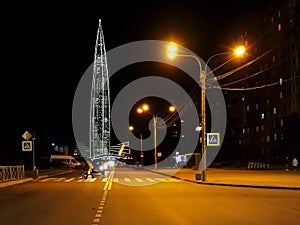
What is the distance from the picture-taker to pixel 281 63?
74625 mm

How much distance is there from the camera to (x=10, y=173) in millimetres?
35562

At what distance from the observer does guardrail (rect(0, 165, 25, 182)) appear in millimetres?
33531

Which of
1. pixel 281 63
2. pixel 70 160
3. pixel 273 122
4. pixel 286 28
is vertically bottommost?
pixel 70 160

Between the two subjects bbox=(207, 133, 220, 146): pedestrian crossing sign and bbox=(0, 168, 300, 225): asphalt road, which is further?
bbox=(207, 133, 220, 146): pedestrian crossing sign

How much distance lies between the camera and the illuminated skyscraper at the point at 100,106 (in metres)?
145

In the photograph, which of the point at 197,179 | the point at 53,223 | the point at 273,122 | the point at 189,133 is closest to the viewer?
the point at 53,223

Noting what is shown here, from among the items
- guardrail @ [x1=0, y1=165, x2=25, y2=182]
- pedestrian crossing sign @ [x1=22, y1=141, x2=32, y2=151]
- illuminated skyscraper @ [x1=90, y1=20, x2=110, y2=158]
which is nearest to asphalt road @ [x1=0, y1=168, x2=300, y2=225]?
guardrail @ [x1=0, y1=165, x2=25, y2=182]

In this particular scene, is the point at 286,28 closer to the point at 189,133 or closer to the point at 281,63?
the point at 281,63

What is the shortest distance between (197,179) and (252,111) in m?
56.3

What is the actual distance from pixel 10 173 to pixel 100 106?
4956 inches

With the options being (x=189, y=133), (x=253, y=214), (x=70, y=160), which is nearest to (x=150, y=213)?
(x=253, y=214)

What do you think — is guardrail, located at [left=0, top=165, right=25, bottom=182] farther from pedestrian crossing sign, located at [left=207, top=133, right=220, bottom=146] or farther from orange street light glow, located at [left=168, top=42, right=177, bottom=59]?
pedestrian crossing sign, located at [left=207, top=133, right=220, bottom=146]

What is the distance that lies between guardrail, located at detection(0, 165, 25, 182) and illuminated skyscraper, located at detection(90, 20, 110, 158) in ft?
309

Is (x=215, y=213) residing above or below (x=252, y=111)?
below
